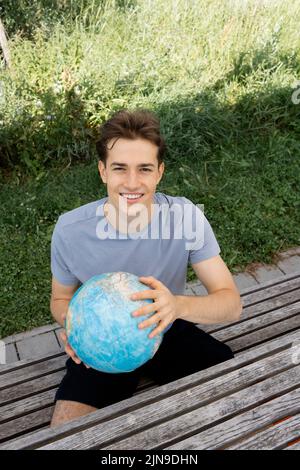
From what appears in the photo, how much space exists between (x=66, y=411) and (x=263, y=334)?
112 cm

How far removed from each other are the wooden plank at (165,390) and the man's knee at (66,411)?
208 millimetres

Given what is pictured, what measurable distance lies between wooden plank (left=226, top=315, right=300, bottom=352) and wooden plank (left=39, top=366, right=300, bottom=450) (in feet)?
1.60

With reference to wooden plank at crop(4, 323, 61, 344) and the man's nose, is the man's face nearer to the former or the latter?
the man's nose

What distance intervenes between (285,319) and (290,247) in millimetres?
1574

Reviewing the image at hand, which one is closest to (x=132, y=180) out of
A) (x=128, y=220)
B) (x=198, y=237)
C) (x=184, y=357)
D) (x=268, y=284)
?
(x=128, y=220)

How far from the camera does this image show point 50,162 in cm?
447

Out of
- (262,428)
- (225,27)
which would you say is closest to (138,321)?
(262,428)

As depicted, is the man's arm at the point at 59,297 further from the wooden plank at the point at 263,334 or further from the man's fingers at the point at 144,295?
the wooden plank at the point at 263,334

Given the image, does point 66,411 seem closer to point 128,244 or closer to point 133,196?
point 128,244

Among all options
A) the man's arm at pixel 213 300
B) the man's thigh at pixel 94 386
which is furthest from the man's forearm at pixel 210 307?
the man's thigh at pixel 94 386

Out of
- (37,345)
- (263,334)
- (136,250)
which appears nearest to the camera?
(136,250)

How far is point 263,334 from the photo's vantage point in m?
2.38

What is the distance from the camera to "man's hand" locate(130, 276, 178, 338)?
1.57m

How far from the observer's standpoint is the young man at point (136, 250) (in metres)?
1.98
